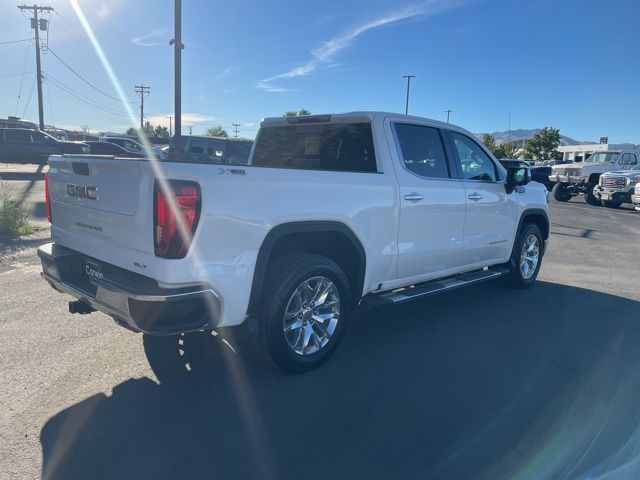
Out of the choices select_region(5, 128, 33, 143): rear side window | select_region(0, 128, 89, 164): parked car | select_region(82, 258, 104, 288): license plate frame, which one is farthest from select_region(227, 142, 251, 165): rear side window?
select_region(82, 258, 104, 288): license plate frame

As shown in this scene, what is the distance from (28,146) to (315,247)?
933 inches

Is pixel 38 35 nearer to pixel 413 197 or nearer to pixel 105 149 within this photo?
pixel 105 149

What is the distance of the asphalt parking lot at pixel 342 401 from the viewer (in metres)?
2.76

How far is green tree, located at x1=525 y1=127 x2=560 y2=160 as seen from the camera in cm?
6109

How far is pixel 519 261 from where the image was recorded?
20.7ft

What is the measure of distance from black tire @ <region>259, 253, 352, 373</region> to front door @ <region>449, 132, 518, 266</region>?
80.5 inches

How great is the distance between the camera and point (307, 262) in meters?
3.65

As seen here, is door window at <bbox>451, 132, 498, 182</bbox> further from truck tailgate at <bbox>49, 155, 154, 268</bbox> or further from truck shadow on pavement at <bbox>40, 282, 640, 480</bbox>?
truck tailgate at <bbox>49, 155, 154, 268</bbox>

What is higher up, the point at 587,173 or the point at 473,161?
the point at 587,173

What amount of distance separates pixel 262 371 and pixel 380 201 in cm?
164

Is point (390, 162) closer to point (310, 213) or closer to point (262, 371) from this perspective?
point (310, 213)

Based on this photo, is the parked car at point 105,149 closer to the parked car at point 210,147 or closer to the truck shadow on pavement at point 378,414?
the parked car at point 210,147

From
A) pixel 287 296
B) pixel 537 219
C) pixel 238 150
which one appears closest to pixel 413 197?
pixel 287 296

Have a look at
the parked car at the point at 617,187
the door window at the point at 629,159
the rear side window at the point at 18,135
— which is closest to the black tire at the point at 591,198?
the parked car at the point at 617,187
